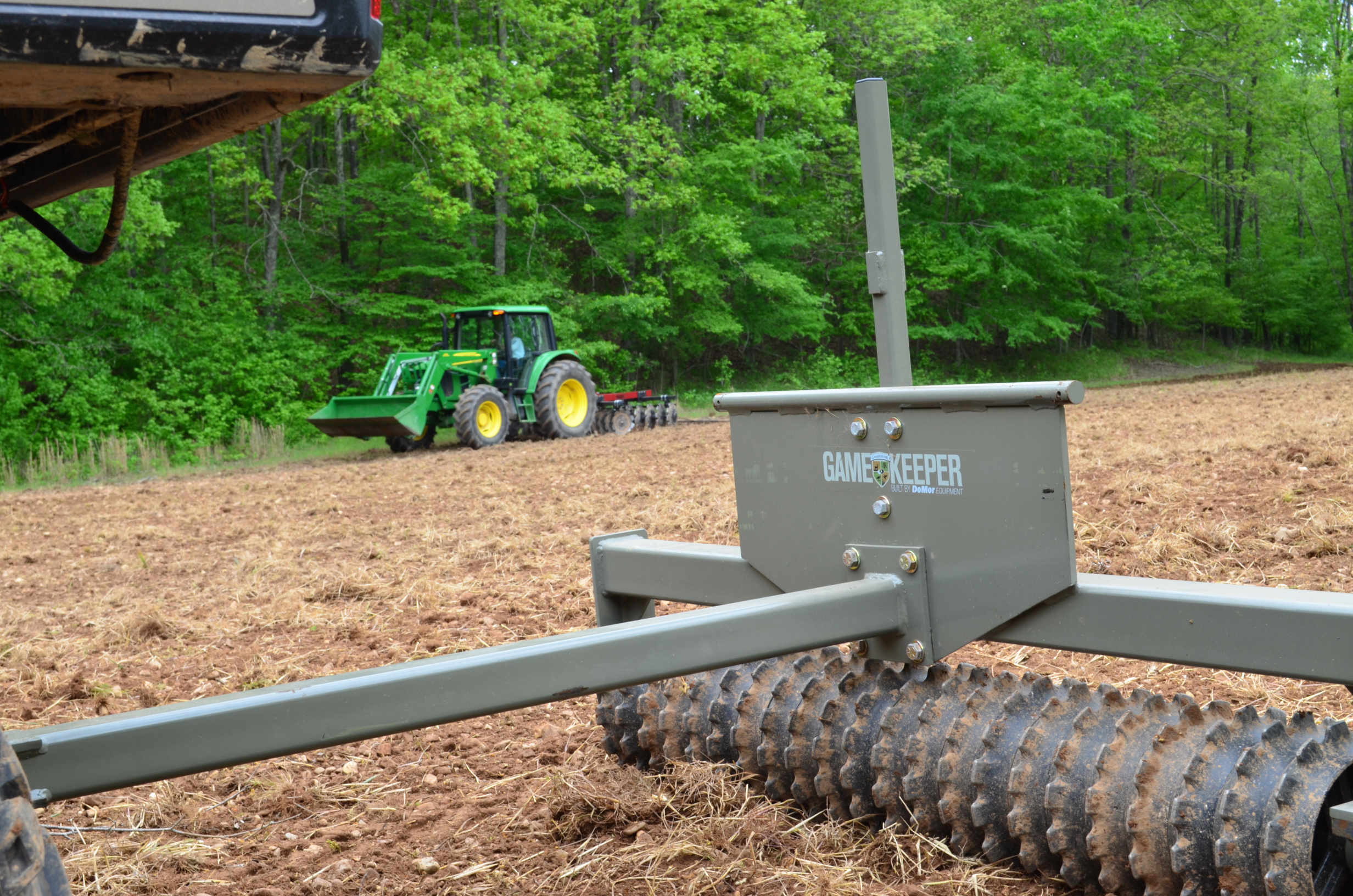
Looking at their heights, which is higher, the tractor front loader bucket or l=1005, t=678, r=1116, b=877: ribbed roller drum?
the tractor front loader bucket

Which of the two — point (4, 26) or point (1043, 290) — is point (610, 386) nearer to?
point (1043, 290)

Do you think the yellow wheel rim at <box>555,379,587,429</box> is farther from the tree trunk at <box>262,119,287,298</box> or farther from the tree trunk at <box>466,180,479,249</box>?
the tree trunk at <box>262,119,287,298</box>

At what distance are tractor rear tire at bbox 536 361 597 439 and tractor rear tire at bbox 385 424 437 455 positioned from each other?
59.7 inches

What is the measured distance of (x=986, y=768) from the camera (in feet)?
6.87

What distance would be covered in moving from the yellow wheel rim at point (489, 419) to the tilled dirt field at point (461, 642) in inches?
183

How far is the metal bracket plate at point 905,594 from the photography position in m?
2.20

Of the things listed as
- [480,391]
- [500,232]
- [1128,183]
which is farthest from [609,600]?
[1128,183]

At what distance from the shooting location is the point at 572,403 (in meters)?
16.4

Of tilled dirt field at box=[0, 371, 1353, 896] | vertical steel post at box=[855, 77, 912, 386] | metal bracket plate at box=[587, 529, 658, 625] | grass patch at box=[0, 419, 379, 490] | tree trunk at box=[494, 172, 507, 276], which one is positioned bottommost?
tilled dirt field at box=[0, 371, 1353, 896]

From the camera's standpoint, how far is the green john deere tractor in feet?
46.1

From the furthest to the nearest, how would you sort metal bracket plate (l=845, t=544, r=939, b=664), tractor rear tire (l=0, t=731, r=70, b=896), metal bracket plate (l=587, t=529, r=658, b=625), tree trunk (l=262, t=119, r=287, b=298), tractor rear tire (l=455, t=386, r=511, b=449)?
tree trunk (l=262, t=119, r=287, b=298), tractor rear tire (l=455, t=386, r=511, b=449), metal bracket plate (l=587, t=529, r=658, b=625), metal bracket plate (l=845, t=544, r=939, b=664), tractor rear tire (l=0, t=731, r=70, b=896)

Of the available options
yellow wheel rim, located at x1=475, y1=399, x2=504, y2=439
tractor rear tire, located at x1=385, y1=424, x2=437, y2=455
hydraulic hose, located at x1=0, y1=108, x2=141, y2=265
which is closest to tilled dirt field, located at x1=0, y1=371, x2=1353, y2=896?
hydraulic hose, located at x1=0, y1=108, x2=141, y2=265

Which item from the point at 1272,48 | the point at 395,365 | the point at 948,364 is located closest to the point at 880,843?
the point at 395,365

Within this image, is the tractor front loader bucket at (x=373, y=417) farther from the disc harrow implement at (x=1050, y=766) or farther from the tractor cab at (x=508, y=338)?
the disc harrow implement at (x=1050, y=766)
